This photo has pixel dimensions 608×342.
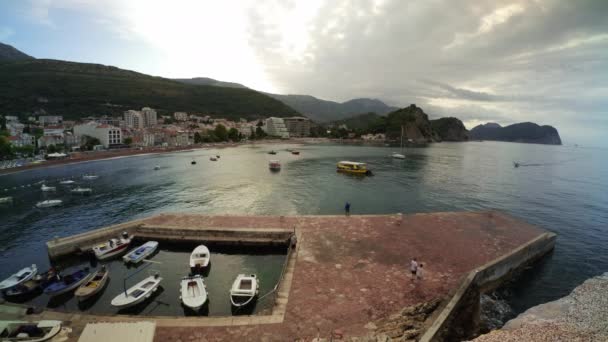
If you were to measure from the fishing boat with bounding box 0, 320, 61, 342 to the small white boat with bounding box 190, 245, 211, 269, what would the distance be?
25.0ft

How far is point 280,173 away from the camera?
56219mm

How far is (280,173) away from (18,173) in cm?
5642

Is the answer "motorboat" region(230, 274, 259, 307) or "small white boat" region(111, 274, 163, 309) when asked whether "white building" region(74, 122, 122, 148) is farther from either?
"motorboat" region(230, 274, 259, 307)

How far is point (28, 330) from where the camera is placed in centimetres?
1037

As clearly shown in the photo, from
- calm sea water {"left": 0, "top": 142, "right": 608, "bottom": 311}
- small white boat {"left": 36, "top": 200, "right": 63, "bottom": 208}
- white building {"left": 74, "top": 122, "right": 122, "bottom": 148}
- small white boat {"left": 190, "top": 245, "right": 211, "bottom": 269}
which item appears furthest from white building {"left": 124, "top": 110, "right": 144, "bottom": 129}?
small white boat {"left": 190, "top": 245, "right": 211, "bottom": 269}

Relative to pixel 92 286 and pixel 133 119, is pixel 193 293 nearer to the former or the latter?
pixel 92 286

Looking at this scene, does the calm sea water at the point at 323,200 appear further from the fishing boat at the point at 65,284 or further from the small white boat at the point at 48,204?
the fishing boat at the point at 65,284

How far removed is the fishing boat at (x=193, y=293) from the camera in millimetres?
13922

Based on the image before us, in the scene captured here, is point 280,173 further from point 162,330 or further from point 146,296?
point 162,330

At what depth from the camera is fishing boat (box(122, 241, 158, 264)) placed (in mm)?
19047

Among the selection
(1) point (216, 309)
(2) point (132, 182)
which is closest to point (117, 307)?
(1) point (216, 309)

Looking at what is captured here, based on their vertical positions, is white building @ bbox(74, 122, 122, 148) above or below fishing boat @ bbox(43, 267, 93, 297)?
above

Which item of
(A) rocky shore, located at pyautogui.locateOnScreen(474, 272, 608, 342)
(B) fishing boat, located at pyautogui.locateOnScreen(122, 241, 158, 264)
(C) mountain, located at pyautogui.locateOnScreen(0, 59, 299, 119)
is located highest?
(C) mountain, located at pyautogui.locateOnScreen(0, 59, 299, 119)

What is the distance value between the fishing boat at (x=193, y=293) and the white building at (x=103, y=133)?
366 ft
